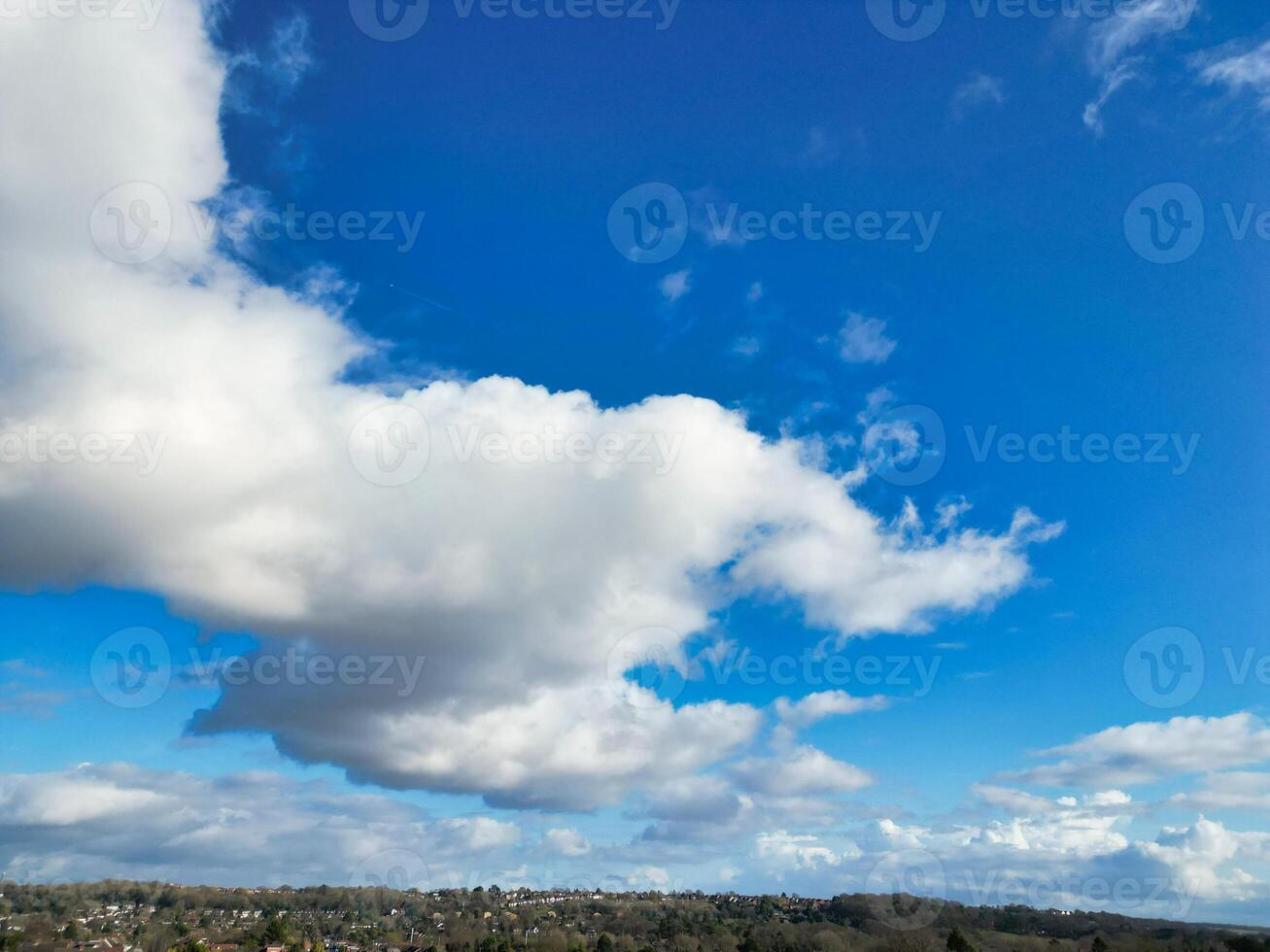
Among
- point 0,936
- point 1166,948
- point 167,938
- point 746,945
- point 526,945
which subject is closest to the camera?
point 0,936

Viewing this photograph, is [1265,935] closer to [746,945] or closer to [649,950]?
[746,945]

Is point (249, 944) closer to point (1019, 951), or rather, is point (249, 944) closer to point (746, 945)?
point (746, 945)

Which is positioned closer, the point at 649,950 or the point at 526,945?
the point at 649,950

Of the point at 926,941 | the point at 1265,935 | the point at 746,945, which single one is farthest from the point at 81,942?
the point at 1265,935

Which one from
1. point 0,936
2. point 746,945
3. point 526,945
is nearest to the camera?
point 0,936

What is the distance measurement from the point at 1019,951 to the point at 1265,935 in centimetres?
4819

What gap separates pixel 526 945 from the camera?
198250mm

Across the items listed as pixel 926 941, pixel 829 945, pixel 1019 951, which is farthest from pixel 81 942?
pixel 1019 951

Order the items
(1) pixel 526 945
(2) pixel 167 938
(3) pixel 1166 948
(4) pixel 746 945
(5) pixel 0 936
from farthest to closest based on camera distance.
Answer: (1) pixel 526 945 < (2) pixel 167 938 < (4) pixel 746 945 < (3) pixel 1166 948 < (5) pixel 0 936

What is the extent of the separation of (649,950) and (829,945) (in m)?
43.3

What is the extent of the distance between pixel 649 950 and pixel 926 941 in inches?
2449

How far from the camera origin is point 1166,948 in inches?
6383

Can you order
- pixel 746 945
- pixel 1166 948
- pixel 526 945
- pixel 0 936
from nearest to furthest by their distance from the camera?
pixel 0 936 → pixel 1166 948 → pixel 746 945 → pixel 526 945

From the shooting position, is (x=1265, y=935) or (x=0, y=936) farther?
(x=1265, y=935)
